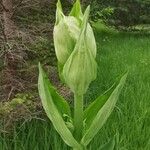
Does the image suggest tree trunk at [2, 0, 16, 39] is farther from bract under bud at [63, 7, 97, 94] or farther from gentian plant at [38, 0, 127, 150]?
bract under bud at [63, 7, 97, 94]

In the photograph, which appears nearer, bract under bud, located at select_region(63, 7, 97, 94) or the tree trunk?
bract under bud, located at select_region(63, 7, 97, 94)

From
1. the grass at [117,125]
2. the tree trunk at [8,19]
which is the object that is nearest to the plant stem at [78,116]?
the grass at [117,125]

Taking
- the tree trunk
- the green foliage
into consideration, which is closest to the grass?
the tree trunk

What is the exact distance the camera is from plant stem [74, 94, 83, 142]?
1.07m

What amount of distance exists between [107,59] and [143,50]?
183cm

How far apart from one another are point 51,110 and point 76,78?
0.11 metres

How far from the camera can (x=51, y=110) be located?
1086mm

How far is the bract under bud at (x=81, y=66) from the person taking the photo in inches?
38.6

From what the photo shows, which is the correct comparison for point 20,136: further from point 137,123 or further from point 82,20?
point 82,20

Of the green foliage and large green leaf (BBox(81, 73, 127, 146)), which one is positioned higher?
large green leaf (BBox(81, 73, 127, 146))

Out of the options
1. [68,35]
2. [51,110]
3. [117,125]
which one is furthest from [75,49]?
[117,125]

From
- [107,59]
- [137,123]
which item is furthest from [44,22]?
[107,59]

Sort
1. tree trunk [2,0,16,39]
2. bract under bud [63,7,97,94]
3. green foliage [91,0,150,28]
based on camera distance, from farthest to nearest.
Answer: green foliage [91,0,150,28] → tree trunk [2,0,16,39] → bract under bud [63,7,97,94]

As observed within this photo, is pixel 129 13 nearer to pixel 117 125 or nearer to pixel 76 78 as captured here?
pixel 117 125
